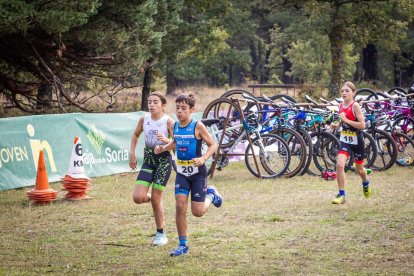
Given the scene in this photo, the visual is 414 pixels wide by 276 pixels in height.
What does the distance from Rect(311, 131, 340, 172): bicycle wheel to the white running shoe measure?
759 cm

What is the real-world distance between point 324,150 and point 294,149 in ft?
2.21

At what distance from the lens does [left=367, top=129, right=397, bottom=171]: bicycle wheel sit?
1712cm

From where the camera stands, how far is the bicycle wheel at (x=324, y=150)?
16.5m

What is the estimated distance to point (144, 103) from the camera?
101 feet

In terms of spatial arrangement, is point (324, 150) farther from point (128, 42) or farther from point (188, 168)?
point (188, 168)

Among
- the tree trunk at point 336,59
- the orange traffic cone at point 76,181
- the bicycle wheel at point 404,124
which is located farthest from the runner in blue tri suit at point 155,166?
the tree trunk at point 336,59

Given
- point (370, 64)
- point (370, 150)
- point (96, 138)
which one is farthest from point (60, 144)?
point (370, 64)

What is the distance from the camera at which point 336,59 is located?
131ft

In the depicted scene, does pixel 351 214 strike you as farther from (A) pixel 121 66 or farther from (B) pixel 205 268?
Result: (A) pixel 121 66

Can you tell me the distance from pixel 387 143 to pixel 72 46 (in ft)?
28.6

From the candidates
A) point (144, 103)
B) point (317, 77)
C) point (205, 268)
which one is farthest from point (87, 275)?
point (317, 77)

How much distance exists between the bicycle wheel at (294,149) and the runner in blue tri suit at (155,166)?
6.67 metres

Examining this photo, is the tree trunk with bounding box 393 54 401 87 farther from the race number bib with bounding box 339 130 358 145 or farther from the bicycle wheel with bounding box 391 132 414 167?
the race number bib with bounding box 339 130 358 145

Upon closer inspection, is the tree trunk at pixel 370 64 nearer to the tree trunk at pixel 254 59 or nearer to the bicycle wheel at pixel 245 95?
the tree trunk at pixel 254 59
